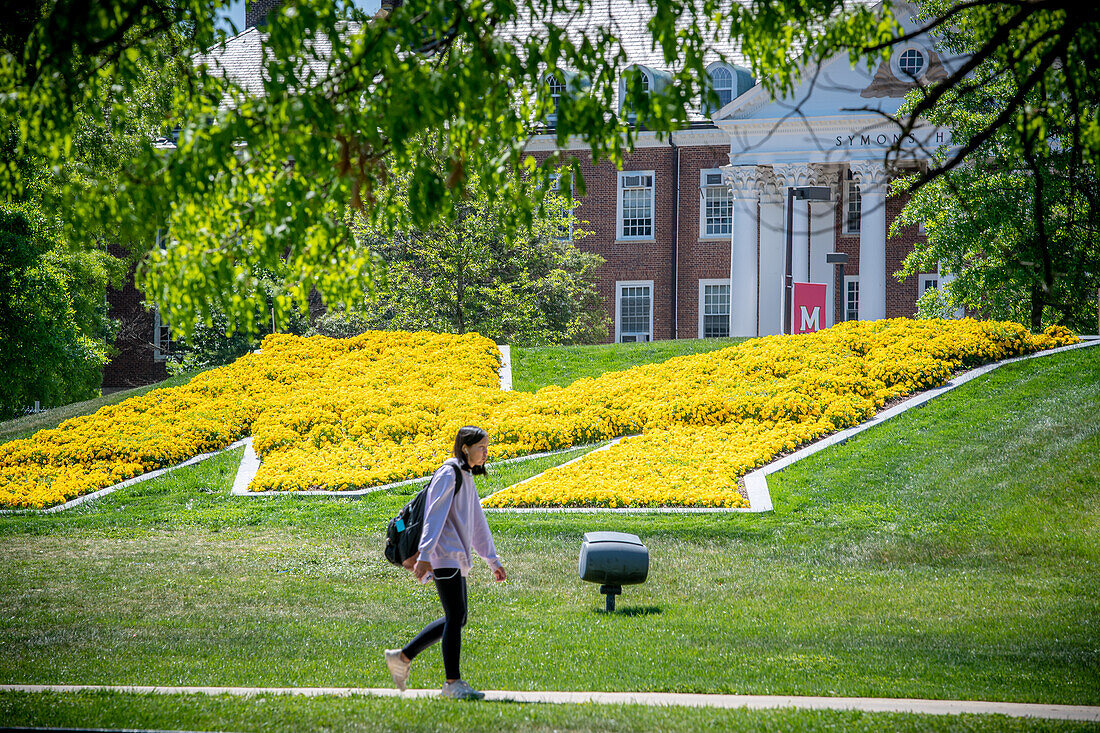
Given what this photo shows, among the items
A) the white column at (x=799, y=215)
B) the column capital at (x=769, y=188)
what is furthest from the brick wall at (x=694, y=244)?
the column capital at (x=769, y=188)

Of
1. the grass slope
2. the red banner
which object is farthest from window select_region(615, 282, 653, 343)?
the grass slope

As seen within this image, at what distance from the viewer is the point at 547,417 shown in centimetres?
1838

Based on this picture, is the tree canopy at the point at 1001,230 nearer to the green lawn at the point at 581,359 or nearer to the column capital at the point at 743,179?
the green lawn at the point at 581,359

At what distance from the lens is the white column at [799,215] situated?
105 ft

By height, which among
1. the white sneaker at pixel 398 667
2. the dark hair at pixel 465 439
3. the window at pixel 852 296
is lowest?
the white sneaker at pixel 398 667

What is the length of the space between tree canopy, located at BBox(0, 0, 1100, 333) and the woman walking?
1316 millimetres

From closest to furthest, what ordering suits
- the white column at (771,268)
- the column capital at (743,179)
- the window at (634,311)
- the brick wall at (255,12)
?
the column capital at (743,179)
the white column at (771,268)
the window at (634,311)
the brick wall at (255,12)

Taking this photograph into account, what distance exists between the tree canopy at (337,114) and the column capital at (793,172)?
25.9 meters

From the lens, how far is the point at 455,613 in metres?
6.67

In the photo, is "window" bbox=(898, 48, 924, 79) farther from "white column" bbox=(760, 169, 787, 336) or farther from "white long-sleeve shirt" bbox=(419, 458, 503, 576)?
"white long-sleeve shirt" bbox=(419, 458, 503, 576)

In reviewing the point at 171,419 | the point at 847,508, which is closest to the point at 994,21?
the point at 847,508

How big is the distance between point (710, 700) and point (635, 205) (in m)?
33.7

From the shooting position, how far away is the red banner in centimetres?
2225

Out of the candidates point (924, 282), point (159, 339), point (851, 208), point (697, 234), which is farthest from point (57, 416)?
point (924, 282)
